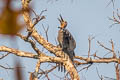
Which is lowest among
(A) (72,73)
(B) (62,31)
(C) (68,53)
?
(A) (72,73)

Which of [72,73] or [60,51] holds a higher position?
[60,51]

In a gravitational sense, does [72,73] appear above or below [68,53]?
below

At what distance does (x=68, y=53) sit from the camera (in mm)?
5578

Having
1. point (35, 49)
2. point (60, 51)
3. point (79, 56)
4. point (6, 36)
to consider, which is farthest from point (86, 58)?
point (6, 36)

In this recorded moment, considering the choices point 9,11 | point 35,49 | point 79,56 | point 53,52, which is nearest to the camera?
point 9,11

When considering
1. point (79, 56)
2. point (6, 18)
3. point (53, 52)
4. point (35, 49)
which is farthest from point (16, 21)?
point (79, 56)

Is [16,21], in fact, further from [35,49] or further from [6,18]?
Answer: [35,49]

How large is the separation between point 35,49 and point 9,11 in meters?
4.68

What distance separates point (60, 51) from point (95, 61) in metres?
0.70

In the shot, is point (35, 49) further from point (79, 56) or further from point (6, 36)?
point (6, 36)

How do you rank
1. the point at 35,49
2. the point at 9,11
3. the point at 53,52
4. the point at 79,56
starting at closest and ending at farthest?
the point at 9,11, the point at 35,49, the point at 53,52, the point at 79,56

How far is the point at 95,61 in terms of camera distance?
5.67m

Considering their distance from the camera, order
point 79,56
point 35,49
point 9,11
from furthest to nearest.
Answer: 1. point 79,56
2. point 35,49
3. point 9,11

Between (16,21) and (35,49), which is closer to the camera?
(16,21)
